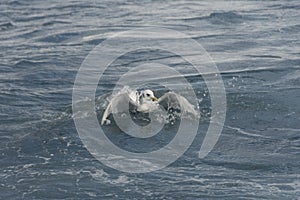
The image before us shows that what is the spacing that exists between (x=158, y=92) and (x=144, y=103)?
1.88 m

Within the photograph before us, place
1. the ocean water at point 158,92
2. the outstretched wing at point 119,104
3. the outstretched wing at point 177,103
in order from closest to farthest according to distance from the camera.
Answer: the ocean water at point 158,92
the outstretched wing at point 119,104
the outstretched wing at point 177,103

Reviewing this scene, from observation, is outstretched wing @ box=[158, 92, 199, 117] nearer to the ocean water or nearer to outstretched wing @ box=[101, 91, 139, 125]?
the ocean water

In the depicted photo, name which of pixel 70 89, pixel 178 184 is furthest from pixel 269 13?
pixel 178 184

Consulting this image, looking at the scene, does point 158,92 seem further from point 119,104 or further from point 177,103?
point 119,104

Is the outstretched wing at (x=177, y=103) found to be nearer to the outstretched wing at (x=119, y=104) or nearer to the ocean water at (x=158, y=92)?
the ocean water at (x=158, y=92)

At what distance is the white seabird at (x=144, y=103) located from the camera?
1466cm

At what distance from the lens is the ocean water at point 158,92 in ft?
38.3

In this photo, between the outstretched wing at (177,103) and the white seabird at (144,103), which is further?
the outstretched wing at (177,103)

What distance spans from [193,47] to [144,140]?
29.4ft

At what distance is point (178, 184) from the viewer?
11.7 m

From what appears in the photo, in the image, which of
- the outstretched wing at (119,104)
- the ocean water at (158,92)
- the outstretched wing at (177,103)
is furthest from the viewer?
the outstretched wing at (177,103)

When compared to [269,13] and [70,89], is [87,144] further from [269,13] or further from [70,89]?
[269,13]

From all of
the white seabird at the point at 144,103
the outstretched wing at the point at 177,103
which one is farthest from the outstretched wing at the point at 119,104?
the outstretched wing at the point at 177,103

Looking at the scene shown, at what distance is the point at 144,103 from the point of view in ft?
48.8
